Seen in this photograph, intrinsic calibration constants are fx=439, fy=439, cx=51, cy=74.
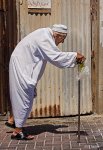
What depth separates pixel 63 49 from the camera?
310 inches

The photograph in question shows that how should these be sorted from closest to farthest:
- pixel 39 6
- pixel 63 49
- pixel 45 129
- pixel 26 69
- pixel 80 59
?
pixel 80 59 < pixel 26 69 < pixel 45 129 < pixel 39 6 < pixel 63 49

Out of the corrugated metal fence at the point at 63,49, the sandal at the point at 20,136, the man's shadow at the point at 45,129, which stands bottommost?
the man's shadow at the point at 45,129

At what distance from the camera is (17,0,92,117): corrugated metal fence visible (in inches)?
306

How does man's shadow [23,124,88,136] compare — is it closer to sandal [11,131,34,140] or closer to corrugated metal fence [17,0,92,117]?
sandal [11,131,34,140]

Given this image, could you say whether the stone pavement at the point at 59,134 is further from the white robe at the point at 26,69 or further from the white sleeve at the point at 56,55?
the white sleeve at the point at 56,55

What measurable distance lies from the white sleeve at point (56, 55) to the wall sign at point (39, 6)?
60.6 inches

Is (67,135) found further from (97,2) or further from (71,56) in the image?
(97,2)

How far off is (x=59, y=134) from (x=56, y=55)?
130 cm

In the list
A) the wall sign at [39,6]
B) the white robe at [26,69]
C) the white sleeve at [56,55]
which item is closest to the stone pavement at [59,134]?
the white robe at [26,69]

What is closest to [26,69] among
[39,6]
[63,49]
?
[63,49]

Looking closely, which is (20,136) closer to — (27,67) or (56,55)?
(27,67)

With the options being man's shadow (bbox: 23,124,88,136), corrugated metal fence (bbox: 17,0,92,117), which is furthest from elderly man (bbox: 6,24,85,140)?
corrugated metal fence (bbox: 17,0,92,117)

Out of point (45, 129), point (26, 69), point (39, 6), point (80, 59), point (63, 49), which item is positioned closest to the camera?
point (80, 59)

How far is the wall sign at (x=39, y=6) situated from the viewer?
7.70m
